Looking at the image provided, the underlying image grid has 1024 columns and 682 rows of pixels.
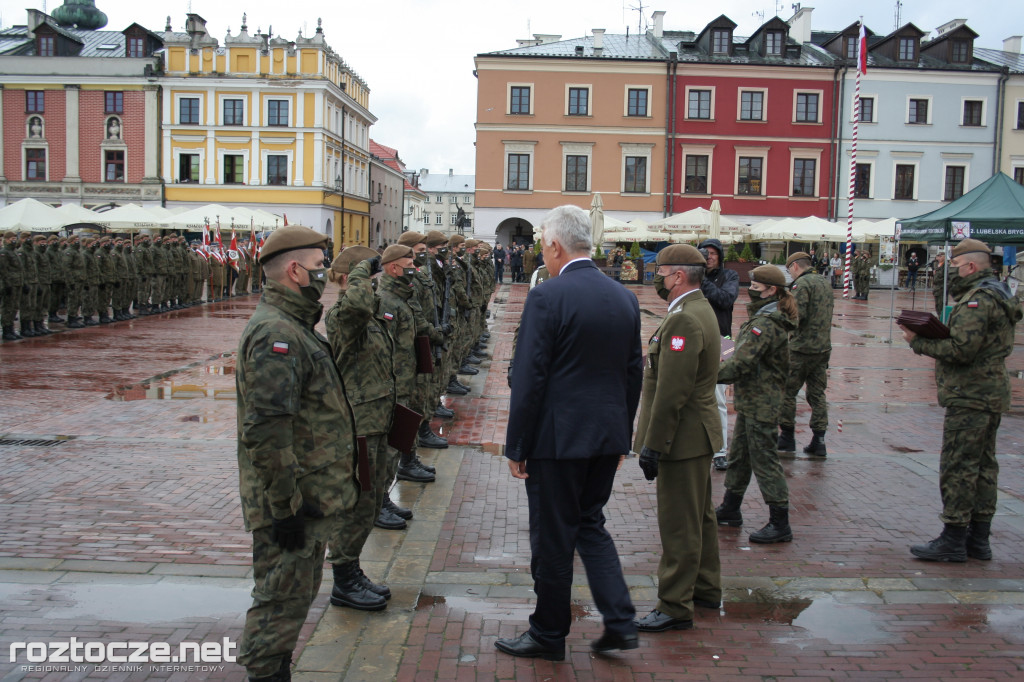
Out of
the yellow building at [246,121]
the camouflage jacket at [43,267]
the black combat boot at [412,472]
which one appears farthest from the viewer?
the yellow building at [246,121]

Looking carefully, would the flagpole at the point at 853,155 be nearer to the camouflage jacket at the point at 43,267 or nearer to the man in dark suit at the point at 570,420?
the camouflage jacket at the point at 43,267

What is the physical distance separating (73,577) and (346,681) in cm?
210

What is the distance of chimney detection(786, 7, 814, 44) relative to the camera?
4634cm

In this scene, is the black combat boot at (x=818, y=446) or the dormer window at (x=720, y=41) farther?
the dormer window at (x=720, y=41)

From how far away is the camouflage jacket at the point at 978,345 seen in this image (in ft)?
17.7

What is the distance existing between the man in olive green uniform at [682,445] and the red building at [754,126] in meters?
40.3

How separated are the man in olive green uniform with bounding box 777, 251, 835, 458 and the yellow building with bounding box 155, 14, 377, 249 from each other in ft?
145

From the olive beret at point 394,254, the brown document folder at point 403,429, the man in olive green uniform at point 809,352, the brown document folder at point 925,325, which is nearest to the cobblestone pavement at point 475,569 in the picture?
the man in olive green uniform at point 809,352

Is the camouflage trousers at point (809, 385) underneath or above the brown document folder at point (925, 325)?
underneath

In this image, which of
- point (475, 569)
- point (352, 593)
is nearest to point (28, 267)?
point (475, 569)

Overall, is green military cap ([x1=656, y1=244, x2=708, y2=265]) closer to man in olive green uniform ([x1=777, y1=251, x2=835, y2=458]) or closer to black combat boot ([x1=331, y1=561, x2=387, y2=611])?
black combat boot ([x1=331, y1=561, x2=387, y2=611])

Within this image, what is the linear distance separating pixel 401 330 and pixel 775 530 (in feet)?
9.59

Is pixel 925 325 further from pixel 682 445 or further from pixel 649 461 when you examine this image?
pixel 649 461

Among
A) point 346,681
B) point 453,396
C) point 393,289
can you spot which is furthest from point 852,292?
point 346,681
